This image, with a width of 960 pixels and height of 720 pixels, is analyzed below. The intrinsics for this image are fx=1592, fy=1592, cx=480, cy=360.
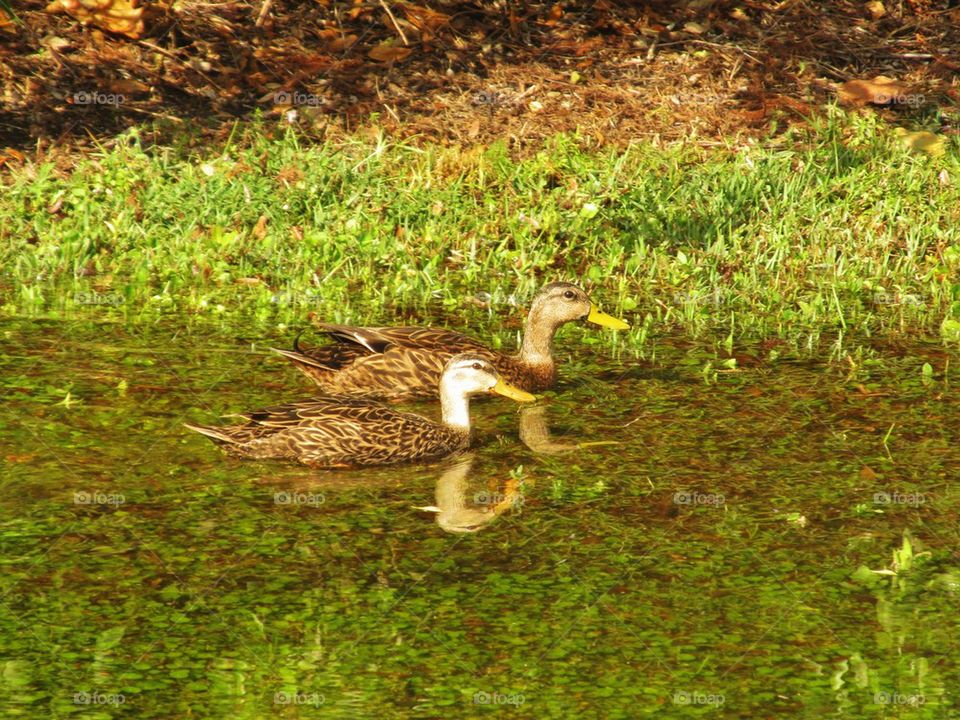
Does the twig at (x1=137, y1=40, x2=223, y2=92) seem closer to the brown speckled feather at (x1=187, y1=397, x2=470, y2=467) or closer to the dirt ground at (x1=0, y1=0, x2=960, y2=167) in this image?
the dirt ground at (x1=0, y1=0, x2=960, y2=167)

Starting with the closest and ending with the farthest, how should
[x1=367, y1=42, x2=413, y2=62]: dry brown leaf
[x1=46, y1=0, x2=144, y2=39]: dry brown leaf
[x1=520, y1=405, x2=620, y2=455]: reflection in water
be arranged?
[x1=520, y1=405, x2=620, y2=455]: reflection in water → [x1=46, y1=0, x2=144, y2=39]: dry brown leaf → [x1=367, y1=42, x2=413, y2=62]: dry brown leaf

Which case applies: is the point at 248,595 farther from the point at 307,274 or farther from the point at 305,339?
the point at 307,274

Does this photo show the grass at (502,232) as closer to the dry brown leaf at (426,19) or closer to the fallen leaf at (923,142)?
the fallen leaf at (923,142)

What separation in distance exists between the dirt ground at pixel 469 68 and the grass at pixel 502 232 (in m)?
0.59

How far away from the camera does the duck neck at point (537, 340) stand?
10.6 metres

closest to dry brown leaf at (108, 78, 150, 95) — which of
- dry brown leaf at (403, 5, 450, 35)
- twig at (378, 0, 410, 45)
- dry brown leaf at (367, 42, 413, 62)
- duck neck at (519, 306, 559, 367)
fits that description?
dry brown leaf at (367, 42, 413, 62)

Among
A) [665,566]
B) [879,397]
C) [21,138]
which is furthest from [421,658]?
[21,138]

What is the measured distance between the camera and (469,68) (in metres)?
16.4

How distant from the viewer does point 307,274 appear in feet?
40.7

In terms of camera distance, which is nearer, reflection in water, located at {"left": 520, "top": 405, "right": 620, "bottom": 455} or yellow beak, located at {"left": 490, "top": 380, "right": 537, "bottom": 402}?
reflection in water, located at {"left": 520, "top": 405, "right": 620, "bottom": 455}

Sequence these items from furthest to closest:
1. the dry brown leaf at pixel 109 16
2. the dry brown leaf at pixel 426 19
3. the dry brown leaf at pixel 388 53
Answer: the dry brown leaf at pixel 426 19 → the dry brown leaf at pixel 388 53 → the dry brown leaf at pixel 109 16

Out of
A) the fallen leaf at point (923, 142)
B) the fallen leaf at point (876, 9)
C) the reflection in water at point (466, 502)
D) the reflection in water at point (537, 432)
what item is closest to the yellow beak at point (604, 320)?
the reflection in water at point (537, 432)

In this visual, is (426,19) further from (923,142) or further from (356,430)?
(356,430)

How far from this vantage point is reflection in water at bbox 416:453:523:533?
8242mm
